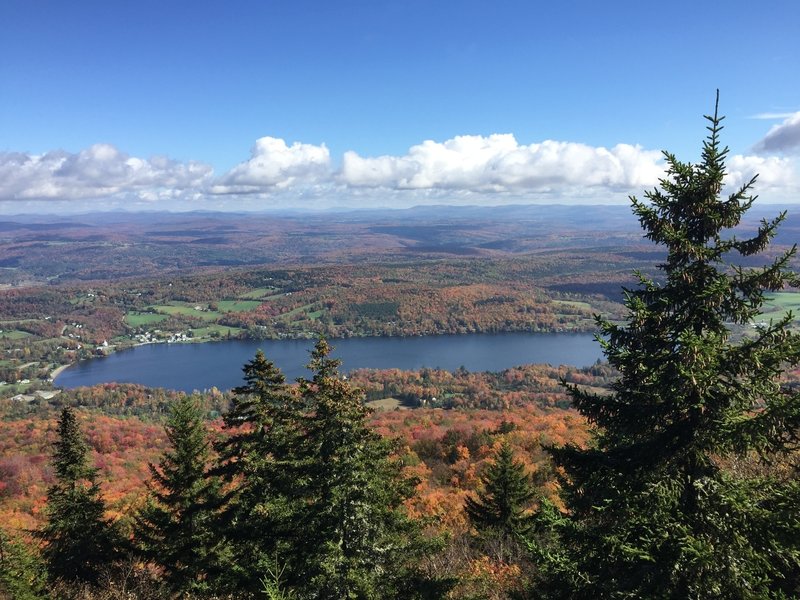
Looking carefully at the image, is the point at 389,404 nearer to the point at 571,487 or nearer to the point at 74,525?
the point at 74,525

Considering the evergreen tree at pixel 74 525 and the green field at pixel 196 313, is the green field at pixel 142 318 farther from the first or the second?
the evergreen tree at pixel 74 525

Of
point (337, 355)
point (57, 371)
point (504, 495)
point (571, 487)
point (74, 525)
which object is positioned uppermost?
point (571, 487)

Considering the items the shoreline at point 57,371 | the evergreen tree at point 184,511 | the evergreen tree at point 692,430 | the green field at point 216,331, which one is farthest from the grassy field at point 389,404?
the shoreline at point 57,371

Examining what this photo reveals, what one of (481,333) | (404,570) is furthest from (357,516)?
(481,333)

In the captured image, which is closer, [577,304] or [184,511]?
[184,511]

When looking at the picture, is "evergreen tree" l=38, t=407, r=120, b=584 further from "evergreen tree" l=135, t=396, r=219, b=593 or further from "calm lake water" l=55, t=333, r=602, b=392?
"calm lake water" l=55, t=333, r=602, b=392

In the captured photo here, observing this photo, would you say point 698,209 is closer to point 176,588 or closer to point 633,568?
point 633,568

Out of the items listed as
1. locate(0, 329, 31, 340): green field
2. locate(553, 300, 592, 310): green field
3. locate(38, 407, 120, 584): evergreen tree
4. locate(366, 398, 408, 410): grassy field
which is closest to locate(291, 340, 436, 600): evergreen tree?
locate(38, 407, 120, 584): evergreen tree

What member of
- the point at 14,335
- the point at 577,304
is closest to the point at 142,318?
the point at 14,335
